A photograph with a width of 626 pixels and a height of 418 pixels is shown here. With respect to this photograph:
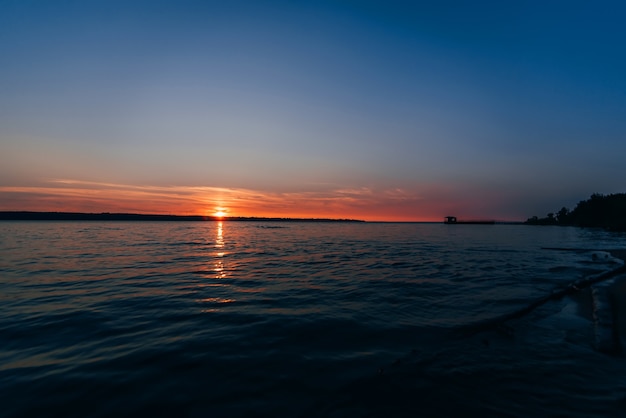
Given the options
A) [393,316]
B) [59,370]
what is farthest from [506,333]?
[59,370]

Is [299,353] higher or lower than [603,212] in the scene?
lower

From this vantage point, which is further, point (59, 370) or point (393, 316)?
point (393, 316)

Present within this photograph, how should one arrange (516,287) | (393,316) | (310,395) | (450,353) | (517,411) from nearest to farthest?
1. (517,411)
2. (310,395)
3. (450,353)
4. (393,316)
5. (516,287)

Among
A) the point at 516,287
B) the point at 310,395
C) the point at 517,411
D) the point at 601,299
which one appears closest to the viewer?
the point at 517,411

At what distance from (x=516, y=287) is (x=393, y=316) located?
10.3 meters

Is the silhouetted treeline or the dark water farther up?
the silhouetted treeline

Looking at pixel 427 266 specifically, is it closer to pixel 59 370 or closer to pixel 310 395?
pixel 310 395

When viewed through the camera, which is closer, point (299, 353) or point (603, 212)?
point (299, 353)

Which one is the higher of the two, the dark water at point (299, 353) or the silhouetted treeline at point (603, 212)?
the silhouetted treeline at point (603, 212)

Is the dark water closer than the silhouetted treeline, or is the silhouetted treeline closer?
the dark water

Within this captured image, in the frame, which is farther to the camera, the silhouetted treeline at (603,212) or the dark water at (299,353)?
the silhouetted treeline at (603,212)

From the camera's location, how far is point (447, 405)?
19.9 feet

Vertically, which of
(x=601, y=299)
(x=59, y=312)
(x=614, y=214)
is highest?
(x=614, y=214)

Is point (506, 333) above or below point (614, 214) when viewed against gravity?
below
